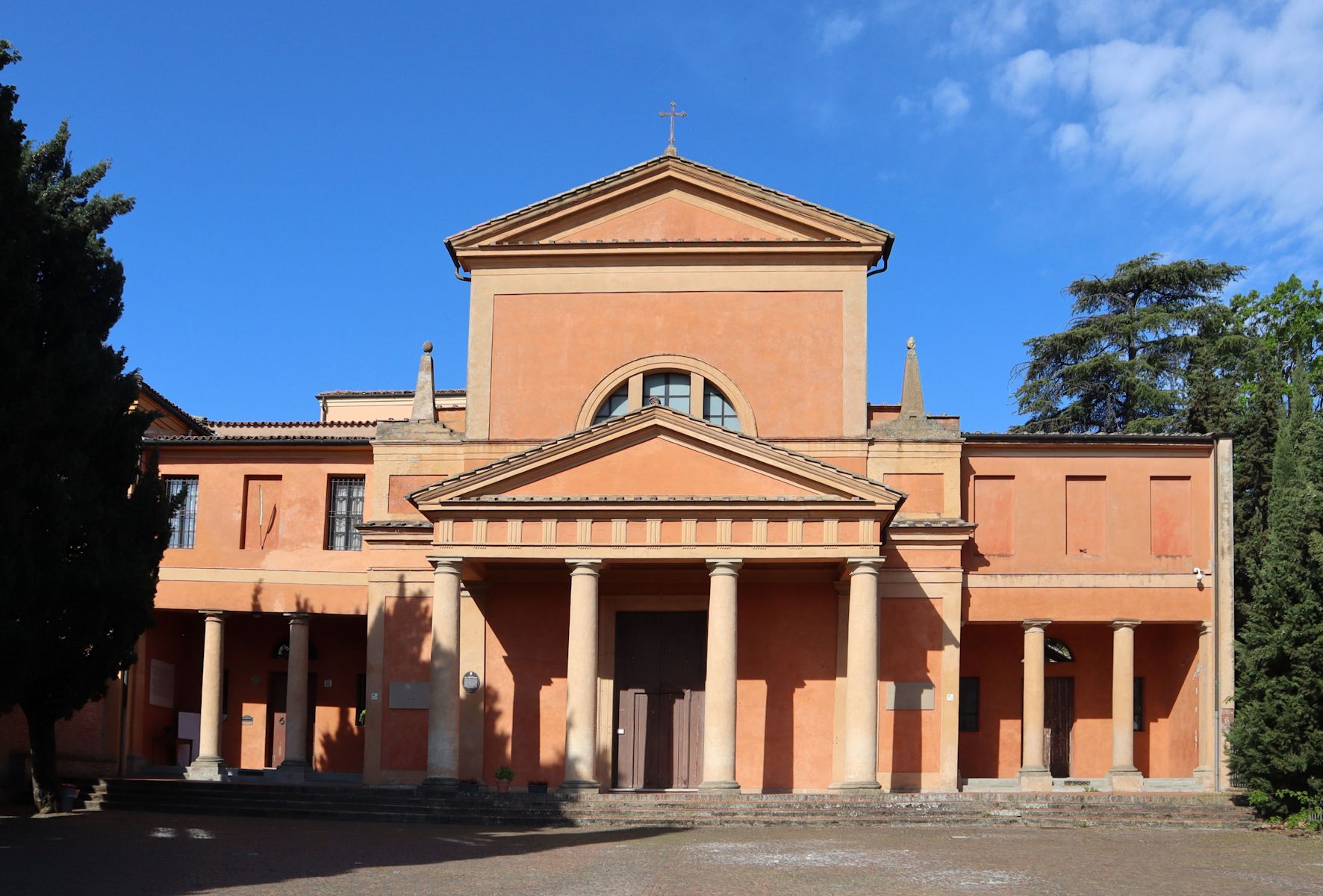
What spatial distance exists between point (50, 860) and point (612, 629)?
13.3m

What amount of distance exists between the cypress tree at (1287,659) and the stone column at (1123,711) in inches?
142

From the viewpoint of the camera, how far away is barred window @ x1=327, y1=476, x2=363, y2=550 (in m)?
32.0

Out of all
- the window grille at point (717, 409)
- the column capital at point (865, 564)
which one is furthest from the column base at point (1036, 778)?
the window grille at point (717, 409)

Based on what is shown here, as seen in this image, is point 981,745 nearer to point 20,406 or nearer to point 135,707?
point 135,707

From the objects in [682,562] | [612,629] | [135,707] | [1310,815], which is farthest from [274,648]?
[1310,815]

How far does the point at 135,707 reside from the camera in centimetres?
3188

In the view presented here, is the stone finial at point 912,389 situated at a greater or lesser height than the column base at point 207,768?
greater

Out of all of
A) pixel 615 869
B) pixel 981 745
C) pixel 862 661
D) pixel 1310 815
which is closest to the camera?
pixel 615 869

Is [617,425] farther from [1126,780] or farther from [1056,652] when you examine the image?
[1056,652]

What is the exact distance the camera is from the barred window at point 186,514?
32188 mm

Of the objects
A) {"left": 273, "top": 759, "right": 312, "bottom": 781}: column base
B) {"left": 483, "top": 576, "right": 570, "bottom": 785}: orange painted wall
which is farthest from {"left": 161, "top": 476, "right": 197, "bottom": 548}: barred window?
{"left": 483, "top": 576, "right": 570, "bottom": 785}: orange painted wall

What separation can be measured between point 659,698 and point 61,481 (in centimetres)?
1294

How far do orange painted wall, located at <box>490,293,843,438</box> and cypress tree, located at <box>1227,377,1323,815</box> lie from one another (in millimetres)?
8626

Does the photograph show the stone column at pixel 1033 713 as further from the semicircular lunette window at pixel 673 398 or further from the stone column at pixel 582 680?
the stone column at pixel 582 680
